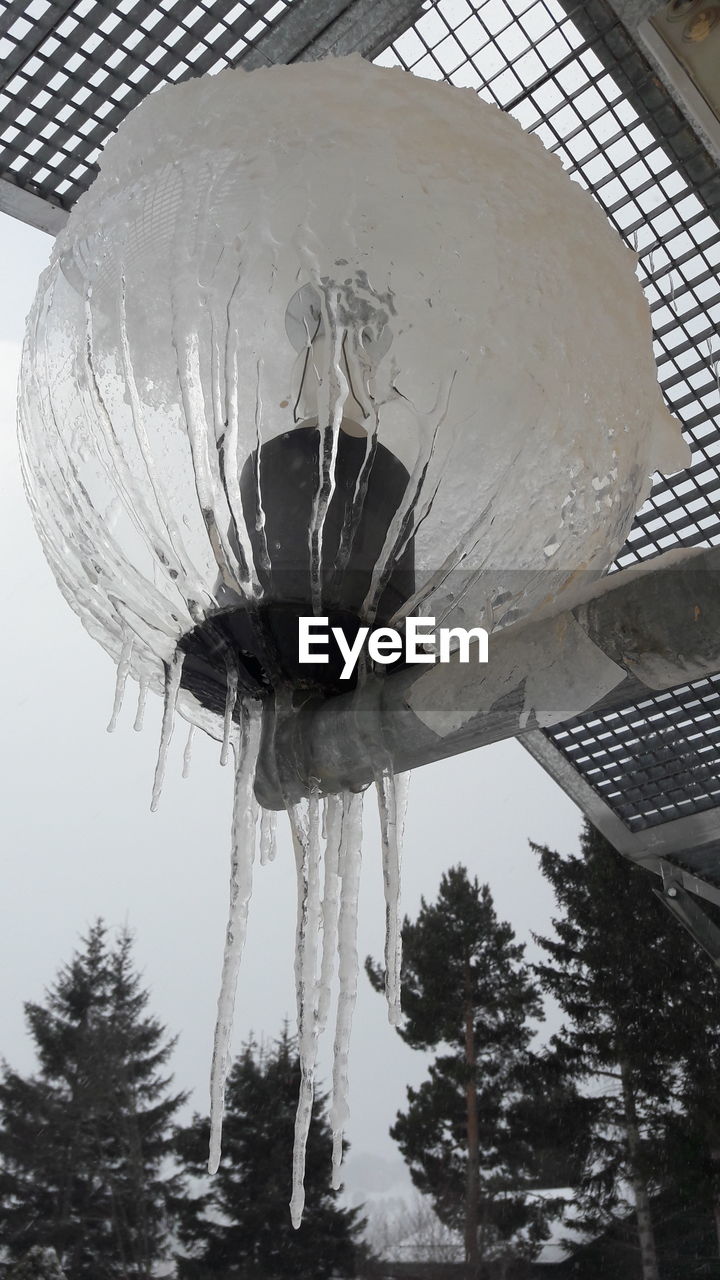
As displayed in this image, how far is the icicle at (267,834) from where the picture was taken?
1.82 feet

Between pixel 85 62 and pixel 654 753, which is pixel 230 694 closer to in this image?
pixel 85 62

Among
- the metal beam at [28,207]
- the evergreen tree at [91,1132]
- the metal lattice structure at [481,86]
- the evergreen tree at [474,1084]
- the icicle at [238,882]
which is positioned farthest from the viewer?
the evergreen tree at [91,1132]

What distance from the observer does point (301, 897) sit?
1.65 feet

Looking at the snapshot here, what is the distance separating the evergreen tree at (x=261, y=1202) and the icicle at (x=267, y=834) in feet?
17.6

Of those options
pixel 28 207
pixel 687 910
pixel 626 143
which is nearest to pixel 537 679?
pixel 626 143

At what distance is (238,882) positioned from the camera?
20.4 inches

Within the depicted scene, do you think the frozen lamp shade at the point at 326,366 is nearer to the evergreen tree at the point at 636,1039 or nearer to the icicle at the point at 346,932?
the icicle at the point at 346,932

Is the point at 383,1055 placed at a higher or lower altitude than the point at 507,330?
higher

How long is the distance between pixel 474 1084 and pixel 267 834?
5.80 m

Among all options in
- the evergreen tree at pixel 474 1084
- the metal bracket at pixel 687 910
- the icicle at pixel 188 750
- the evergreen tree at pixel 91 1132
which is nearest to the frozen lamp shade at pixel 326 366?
the icicle at pixel 188 750

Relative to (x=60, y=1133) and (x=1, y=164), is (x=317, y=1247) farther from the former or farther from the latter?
(x=1, y=164)

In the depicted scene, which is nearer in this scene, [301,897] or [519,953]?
[301,897]

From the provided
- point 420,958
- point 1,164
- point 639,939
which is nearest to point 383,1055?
point 420,958

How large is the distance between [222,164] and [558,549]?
20 centimetres
